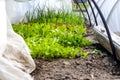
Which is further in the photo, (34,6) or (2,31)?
(34,6)

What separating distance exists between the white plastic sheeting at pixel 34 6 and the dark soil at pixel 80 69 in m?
2.54

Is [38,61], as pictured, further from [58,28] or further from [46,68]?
[58,28]

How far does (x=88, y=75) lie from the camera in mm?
3246

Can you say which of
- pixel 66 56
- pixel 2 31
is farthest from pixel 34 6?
pixel 2 31

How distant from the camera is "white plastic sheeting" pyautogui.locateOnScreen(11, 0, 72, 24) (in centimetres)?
625

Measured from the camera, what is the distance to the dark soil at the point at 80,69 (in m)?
3.17

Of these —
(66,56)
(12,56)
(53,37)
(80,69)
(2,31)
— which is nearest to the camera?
(2,31)

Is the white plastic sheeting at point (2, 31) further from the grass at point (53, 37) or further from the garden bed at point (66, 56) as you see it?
the grass at point (53, 37)

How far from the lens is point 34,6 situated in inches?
270

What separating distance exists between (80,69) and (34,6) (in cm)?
361

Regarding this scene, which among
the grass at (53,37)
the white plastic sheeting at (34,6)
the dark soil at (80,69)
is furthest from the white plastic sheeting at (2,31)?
the white plastic sheeting at (34,6)

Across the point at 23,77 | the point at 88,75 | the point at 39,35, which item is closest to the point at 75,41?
the point at 39,35

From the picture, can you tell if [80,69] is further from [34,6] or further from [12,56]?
[34,6]

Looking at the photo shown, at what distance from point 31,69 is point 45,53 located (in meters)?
0.68
